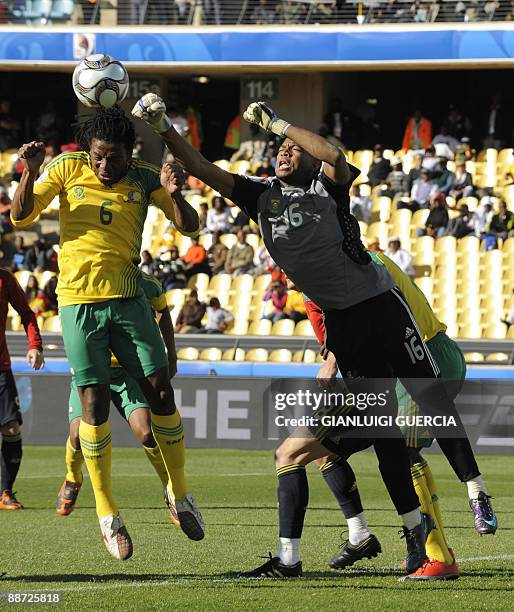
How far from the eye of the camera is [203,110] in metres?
31.2

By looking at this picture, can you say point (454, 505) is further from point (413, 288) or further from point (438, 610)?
point (438, 610)

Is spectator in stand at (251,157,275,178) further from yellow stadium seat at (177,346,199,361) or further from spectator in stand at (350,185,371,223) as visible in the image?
yellow stadium seat at (177,346,199,361)

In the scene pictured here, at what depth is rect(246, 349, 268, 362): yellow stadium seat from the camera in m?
18.5

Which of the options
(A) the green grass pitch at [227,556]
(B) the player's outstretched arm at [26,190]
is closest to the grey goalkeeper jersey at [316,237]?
(B) the player's outstretched arm at [26,190]

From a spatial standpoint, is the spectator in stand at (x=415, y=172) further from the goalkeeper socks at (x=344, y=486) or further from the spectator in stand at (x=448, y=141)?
the goalkeeper socks at (x=344, y=486)

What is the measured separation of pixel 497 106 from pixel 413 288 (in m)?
18.9

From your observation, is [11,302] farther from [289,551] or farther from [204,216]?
[204,216]

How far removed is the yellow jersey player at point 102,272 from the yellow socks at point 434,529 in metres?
1.26

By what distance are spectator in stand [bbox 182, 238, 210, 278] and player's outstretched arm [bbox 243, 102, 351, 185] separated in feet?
52.1

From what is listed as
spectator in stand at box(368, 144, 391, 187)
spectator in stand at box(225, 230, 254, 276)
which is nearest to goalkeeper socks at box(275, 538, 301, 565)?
spectator in stand at box(225, 230, 254, 276)

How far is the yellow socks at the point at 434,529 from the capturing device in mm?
7027

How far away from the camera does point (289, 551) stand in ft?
22.8

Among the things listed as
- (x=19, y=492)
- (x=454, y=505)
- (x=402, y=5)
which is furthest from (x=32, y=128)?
(x=454, y=505)

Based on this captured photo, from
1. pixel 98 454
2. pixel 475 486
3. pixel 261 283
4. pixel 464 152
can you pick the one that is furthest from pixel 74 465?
pixel 464 152
